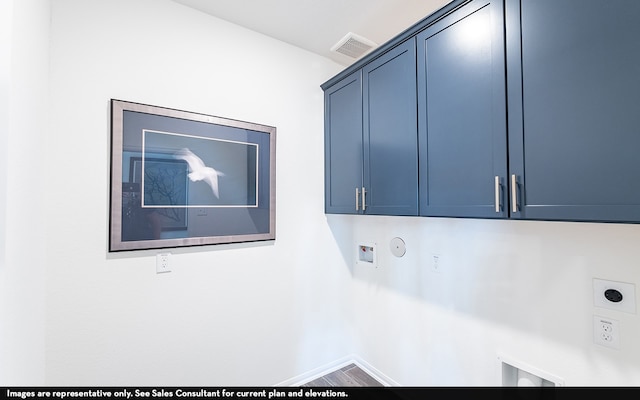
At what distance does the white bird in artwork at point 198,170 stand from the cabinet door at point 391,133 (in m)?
1.04

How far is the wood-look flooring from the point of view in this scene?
7.27 feet

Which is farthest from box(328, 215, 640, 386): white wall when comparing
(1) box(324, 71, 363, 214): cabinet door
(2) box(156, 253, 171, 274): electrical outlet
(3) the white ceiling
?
(3) the white ceiling

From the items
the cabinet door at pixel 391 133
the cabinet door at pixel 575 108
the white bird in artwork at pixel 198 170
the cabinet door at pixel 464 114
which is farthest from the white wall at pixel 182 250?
the cabinet door at pixel 575 108

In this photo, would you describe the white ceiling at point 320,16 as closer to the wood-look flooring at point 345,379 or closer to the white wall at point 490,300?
the white wall at point 490,300

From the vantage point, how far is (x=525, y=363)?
4.78 ft

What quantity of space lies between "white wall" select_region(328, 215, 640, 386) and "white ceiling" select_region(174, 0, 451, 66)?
141cm

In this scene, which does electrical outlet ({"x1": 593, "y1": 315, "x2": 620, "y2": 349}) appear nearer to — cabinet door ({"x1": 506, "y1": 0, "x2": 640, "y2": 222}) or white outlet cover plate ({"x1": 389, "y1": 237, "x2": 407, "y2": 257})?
cabinet door ({"x1": 506, "y1": 0, "x2": 640, "y2": 222})

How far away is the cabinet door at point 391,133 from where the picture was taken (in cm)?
163

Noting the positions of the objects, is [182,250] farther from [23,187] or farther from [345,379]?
[345,379]

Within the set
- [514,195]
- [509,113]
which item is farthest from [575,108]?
[514,195]

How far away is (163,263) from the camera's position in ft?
5.44

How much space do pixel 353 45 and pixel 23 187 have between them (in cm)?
212

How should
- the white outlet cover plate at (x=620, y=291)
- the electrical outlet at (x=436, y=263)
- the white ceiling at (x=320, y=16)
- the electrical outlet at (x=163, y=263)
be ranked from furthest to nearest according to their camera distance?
the electrical outlet at (x=436, y=263) → the white ceiling at (x=320, y=16) → the electrical outlet at (x=163, y=263) → the white outlet cover plate at (x=620, y=291)

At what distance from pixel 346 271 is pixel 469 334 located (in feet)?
3.55
